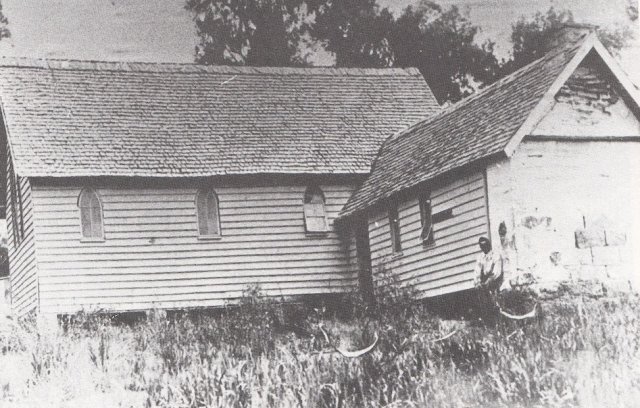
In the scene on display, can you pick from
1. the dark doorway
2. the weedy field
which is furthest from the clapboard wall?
the weedy field

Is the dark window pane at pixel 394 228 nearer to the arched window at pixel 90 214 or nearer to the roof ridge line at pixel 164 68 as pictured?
the arched window at pixel 90 214

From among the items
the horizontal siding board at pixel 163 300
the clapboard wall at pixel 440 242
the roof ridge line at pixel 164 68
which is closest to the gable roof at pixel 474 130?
the clapboard wall at pixel 440 242

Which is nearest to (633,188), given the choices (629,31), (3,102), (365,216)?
(629,31)

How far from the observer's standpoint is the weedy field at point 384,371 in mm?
10859

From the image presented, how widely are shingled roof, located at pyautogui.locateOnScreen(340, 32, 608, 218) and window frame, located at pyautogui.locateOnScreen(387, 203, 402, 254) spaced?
1.66 ft

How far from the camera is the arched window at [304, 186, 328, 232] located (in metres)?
26.7

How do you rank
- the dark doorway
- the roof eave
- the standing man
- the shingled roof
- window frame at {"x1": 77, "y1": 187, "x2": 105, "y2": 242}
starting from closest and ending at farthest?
the standing man → the roof eave → the shingled roof → window frame at {"x1": 77, "y1": 187, "x2": 105, "y2": 242} → the dark doorway

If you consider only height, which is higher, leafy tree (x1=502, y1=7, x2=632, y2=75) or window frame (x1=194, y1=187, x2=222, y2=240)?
leafy tree (x1=502, y1=7, x2=632, y2=75)

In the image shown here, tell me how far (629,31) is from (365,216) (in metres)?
7.94

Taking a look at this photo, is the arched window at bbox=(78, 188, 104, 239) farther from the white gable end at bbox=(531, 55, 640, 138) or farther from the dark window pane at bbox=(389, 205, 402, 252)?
the white gable end at bbox=(531, 55, 640, 138)

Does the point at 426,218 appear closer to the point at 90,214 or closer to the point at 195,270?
the point at 195,270

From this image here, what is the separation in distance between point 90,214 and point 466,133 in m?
9.11

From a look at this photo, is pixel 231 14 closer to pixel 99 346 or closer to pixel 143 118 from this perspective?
pixel 143 118

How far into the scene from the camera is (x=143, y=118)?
88.3 feet
